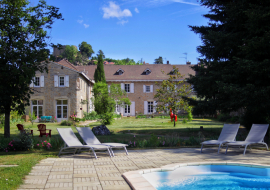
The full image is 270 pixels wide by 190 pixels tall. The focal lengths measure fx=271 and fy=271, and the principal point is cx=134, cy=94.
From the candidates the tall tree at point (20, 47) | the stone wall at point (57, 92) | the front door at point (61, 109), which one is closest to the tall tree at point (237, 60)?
the tall tree at point (20, 47)

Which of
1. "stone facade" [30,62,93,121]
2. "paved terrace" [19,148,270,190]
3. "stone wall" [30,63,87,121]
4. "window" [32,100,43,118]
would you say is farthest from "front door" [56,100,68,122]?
"paved terrace" [19,148,270,190]

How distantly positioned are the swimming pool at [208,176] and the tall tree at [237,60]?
4988 millimetres

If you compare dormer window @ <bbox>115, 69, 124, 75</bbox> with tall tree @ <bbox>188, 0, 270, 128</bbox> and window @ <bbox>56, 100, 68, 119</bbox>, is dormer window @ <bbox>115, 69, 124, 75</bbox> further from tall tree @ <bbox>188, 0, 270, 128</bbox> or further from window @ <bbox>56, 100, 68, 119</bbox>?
tall tree @ <bbox>188, 0, 270, 128</bbox>

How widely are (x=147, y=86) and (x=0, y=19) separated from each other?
28174 millimetres

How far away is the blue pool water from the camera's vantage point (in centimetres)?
592

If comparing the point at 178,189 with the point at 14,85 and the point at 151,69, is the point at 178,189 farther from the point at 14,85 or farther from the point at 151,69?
the point at 151,69

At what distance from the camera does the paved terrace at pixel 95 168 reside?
4977 millimetres

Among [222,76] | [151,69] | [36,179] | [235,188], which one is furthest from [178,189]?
[151,69]

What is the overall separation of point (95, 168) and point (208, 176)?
9.07 ft

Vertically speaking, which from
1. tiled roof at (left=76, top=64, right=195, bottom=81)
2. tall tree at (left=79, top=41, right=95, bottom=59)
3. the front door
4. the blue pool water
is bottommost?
the blue pool water

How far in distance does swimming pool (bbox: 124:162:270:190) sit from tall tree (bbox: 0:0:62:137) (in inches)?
257

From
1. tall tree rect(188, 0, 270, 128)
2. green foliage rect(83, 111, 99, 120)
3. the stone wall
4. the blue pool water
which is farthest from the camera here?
green foliage rect(83, 111, 99, 120)

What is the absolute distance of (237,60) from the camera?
11984 millimetres

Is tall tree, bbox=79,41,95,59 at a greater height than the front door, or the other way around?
tall tree, bbox=79,41,95,59
